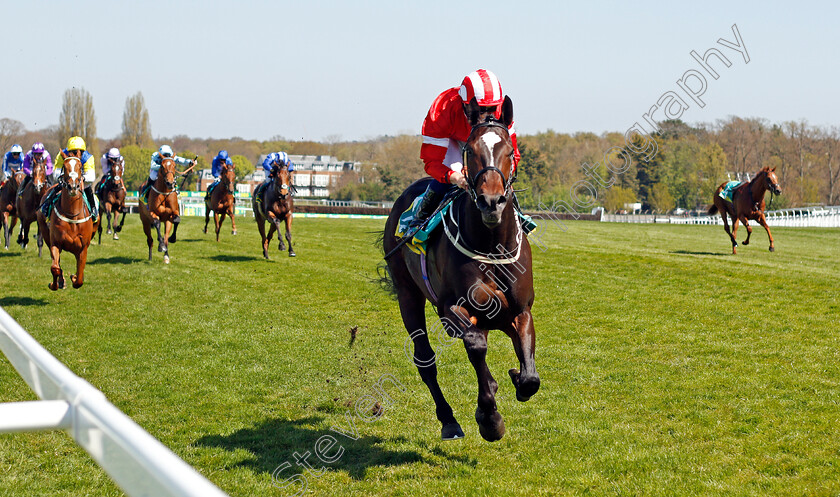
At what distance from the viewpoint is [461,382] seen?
8.16 metres

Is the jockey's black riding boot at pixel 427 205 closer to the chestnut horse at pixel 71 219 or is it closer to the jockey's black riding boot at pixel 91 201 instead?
the chestnut horse at pixel 71 219

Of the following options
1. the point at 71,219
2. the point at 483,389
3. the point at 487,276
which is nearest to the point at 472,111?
the point at 487,276

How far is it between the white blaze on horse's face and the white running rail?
3015 millimetres

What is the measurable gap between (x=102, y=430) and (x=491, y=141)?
3566 millimetres

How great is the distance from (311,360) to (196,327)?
2841 millimetres

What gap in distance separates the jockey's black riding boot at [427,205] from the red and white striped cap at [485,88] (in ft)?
4.13

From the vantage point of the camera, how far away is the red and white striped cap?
5383 millimetres

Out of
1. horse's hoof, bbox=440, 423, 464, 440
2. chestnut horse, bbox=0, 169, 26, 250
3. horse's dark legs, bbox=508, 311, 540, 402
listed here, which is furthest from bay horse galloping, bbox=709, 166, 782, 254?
chestnut horse, bbox=0, 169, 26, 250

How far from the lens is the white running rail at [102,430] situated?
160 centimetres

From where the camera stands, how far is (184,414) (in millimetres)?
7039

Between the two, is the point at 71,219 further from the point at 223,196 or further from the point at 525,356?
the point at 223,196

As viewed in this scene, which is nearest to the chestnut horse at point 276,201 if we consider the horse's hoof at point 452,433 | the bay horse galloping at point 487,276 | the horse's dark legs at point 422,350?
the horse's dark legs at point 422,350

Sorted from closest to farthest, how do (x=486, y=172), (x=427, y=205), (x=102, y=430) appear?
(x=102, y=430) < (x=486, y=172) < (x=427, y=205)

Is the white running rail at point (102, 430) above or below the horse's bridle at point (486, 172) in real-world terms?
below
